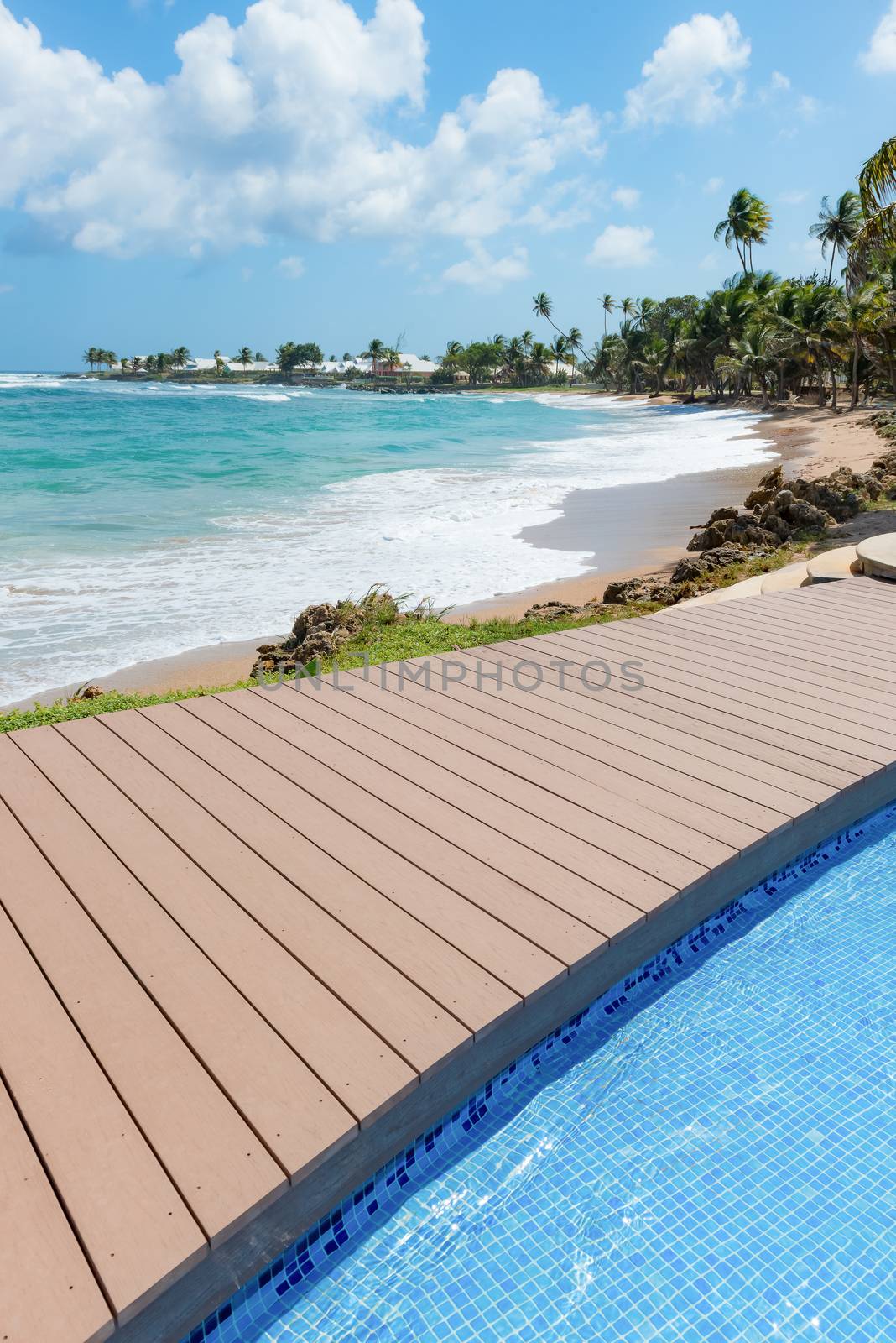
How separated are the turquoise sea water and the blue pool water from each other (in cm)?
512

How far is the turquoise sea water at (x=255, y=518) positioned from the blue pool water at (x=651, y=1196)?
512 centimetres

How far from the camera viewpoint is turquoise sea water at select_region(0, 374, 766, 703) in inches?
310

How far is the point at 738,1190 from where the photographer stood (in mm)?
1922

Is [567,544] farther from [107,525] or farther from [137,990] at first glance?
[137,990]

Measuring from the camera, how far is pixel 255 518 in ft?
45.4

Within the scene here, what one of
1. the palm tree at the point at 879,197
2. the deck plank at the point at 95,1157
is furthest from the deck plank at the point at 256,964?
the palm tree at the point at 879,197

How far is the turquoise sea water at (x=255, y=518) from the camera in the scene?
25.8ft

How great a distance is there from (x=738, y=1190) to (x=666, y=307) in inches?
2705

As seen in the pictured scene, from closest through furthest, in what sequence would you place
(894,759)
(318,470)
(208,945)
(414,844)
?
(208,945)
(414,844)
(894,759)
(318,470)

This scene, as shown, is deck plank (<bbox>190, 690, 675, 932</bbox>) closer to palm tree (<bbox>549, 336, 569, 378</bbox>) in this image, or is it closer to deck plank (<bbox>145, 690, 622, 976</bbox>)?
deck plank (<bbox>145, 690, 622, 976</bbox>)

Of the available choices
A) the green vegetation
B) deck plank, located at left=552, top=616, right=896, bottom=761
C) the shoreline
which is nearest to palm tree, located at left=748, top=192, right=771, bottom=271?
the green vegetation

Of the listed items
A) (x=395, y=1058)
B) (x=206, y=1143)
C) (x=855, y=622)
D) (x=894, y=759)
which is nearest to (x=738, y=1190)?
(x=395, y=1058)

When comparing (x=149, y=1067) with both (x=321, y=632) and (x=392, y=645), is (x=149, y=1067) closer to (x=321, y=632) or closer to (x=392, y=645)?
(x=392, y=645)

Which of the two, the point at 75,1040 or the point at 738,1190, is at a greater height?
the point at 75,1040
